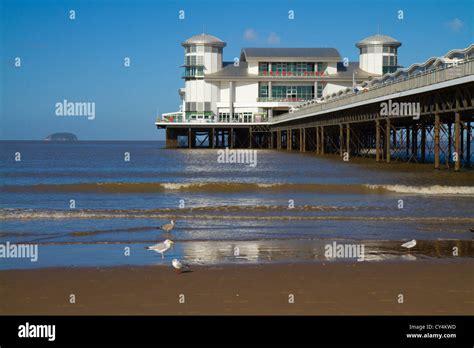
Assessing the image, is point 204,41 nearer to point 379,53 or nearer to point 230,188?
point 379,53

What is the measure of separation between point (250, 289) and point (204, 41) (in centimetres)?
7520

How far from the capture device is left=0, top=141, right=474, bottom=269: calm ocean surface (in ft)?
35.8

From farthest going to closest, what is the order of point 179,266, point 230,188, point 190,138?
point 190,138, point 230,188, point 179,266

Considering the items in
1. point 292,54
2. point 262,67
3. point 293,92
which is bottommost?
point 293,92

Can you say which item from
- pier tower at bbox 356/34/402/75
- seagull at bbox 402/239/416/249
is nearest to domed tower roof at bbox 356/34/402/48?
pier tower at bbox 356/34/402/75

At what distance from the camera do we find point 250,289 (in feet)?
26.5

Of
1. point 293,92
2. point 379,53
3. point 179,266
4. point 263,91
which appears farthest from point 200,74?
point 179,266

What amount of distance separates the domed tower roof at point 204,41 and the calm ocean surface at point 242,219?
55.1 meters

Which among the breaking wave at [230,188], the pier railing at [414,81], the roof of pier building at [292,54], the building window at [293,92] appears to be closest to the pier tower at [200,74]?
the roof of pier building at [292,54]

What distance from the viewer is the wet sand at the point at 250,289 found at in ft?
23.6

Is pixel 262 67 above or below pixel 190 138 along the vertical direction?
above

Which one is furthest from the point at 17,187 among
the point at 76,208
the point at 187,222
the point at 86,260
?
the point at 86,260

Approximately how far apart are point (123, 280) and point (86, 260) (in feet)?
5.89
